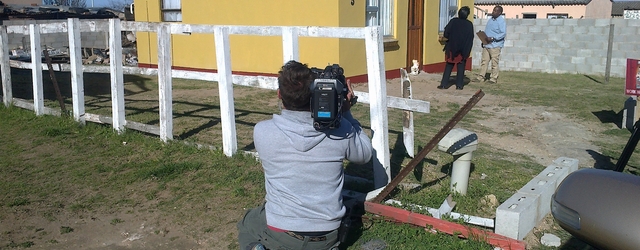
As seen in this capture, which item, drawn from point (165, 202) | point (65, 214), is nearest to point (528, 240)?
point (165, 202)

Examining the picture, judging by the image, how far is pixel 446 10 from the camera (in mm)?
15688

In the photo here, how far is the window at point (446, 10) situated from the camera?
1550 cm

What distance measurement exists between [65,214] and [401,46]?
9.80 metres

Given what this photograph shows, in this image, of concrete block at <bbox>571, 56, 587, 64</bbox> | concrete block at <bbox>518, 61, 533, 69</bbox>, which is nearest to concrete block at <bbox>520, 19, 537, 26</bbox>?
concrete block at <bbox>518, 61, 533, 69</bbox>

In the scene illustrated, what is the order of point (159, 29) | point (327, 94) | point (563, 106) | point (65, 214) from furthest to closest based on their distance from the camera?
point (563, 106)
point (159, 29)
point (65, 214)
point (327, 94)

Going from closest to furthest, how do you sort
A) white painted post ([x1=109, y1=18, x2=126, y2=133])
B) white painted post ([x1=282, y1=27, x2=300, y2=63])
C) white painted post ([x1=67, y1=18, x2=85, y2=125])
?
white painted post ([x1=282, y1=27, x2=300, y2=63]) < white painted post ([x1=109, y1=18, x2=126, y2=133]) < white painted post ([x1=67, y1=18, x2=85, y2=125])

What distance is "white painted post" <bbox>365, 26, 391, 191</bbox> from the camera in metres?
4.97

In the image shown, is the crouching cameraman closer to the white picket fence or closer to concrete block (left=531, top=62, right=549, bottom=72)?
the white picket fence

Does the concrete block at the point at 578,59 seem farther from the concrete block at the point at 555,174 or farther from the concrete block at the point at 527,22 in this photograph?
the concrete block at the point at 555,174

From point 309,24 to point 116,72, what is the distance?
5.31 meters

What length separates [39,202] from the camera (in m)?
5.44

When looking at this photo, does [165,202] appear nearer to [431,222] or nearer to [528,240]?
[431,222]

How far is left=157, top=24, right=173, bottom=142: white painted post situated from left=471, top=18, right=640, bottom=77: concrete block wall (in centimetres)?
1259

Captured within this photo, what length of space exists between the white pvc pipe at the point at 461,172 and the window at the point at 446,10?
A: 10.8m
